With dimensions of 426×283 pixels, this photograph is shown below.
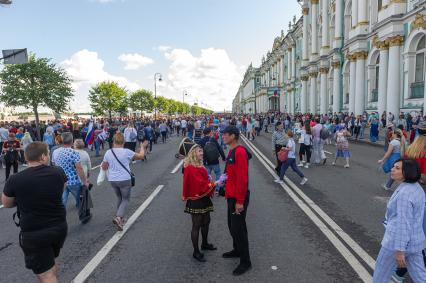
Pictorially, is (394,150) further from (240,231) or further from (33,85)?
(33,85)

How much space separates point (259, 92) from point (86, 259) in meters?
106

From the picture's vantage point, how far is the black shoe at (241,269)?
437cm

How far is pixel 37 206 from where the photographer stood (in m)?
3.14

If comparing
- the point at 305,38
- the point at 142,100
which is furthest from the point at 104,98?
the point at 305,38

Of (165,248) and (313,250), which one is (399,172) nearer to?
(313,250)

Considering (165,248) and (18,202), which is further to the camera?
(165,248)

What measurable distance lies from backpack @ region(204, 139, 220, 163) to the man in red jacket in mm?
4041

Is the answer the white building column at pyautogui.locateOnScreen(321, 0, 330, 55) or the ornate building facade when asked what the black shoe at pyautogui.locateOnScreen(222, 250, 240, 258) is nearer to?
the ornate building facade

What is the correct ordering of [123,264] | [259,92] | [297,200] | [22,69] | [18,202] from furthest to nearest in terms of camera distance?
[259,92]
[22,69]
[297,200]
[123,264]
[18,202]

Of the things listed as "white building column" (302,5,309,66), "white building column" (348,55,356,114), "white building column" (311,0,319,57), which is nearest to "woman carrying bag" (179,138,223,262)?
"white building column" (348,55,356,114)

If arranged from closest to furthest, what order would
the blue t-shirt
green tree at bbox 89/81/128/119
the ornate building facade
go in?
the blue t-shirt
the ornate building facade
green tree at bbox 89/81/128/119

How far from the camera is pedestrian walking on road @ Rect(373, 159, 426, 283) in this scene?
305 cm

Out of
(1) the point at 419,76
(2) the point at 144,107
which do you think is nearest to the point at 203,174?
(1) the point at 419,76

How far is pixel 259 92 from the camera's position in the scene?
356 feet
